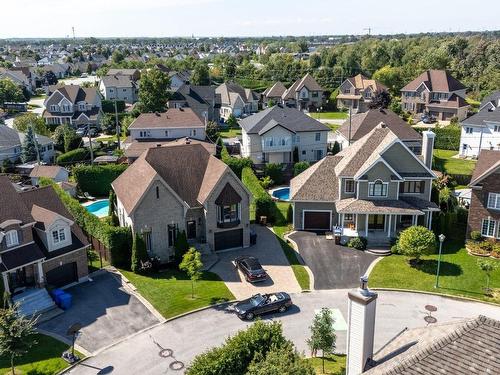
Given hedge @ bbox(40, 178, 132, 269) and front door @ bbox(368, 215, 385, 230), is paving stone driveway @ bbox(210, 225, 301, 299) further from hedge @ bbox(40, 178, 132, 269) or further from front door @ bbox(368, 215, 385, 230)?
front door @ bbox(368, 215, 385, 230)

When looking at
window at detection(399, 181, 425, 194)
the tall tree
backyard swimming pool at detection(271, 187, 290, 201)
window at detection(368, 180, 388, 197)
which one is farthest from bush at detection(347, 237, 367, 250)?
the tall tree

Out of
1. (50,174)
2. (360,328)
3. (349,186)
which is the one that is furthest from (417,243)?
(50,174)

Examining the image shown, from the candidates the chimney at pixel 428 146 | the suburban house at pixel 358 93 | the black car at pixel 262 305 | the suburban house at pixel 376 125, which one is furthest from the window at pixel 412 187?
the suburban house at pixel 358 93

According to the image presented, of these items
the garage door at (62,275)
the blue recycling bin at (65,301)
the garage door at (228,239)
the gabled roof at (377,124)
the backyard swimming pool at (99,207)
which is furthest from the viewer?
the gabled roof at (377,124)

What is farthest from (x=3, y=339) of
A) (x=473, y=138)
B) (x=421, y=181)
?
(x=473, y=138)

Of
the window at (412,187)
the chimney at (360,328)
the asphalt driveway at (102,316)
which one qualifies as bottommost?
the asphalt driveway at (102,316)

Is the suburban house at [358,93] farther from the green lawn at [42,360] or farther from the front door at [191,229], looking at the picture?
the green lawn at [42,360]
